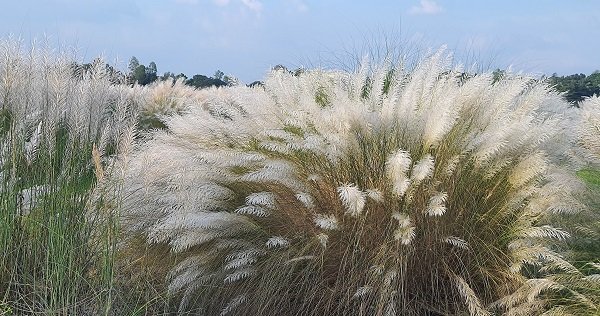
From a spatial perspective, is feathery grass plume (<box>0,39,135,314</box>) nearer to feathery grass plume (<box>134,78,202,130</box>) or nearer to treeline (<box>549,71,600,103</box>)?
feathery grass plume (<box>134,78,202,130</box>)

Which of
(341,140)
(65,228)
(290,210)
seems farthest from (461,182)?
(65,228)

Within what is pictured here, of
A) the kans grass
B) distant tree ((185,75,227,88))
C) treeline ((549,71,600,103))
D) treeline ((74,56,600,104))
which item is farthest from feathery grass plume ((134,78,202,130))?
the kans grass

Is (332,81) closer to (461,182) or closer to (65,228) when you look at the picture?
(461,182)

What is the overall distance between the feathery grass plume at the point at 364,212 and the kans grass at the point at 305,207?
1 centimetres

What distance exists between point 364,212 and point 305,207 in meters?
0.29

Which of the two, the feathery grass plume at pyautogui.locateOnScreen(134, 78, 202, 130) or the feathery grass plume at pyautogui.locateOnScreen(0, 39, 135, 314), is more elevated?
the feathery grass plume at pyautogui.locateOnScreen(0, 39, 135, 314)

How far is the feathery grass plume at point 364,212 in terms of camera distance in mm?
3219

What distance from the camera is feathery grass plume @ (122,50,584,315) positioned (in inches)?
127

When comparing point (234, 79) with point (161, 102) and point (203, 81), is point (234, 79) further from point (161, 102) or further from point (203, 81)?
point (203, 81)

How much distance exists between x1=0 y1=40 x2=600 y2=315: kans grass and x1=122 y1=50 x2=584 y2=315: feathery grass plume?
0.4 inches

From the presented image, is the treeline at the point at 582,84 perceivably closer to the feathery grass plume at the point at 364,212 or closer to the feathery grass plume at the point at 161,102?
the feathery grass plume at the point at 161,102

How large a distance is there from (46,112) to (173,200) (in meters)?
0.72

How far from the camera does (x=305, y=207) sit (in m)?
3.44

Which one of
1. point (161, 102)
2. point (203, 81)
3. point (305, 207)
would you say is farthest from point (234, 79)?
point (203, 81)
